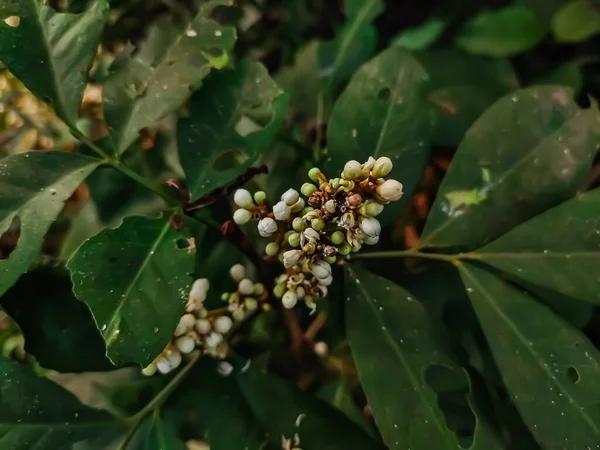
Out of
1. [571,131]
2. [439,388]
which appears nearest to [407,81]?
[571,131]

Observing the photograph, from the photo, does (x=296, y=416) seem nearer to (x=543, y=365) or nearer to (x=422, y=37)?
(x=543, y=365)

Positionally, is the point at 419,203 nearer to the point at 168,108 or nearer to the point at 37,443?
the point at 168,108

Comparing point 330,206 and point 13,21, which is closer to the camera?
point 330,206

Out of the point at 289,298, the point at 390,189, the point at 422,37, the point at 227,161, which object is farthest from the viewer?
the point at 422,37

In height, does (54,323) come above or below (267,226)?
below

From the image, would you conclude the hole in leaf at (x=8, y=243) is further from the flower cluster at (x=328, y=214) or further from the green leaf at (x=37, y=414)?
the flower cluster at (x=328, y=214)

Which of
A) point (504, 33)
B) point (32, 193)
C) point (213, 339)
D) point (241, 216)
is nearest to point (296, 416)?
point (213, 339)
